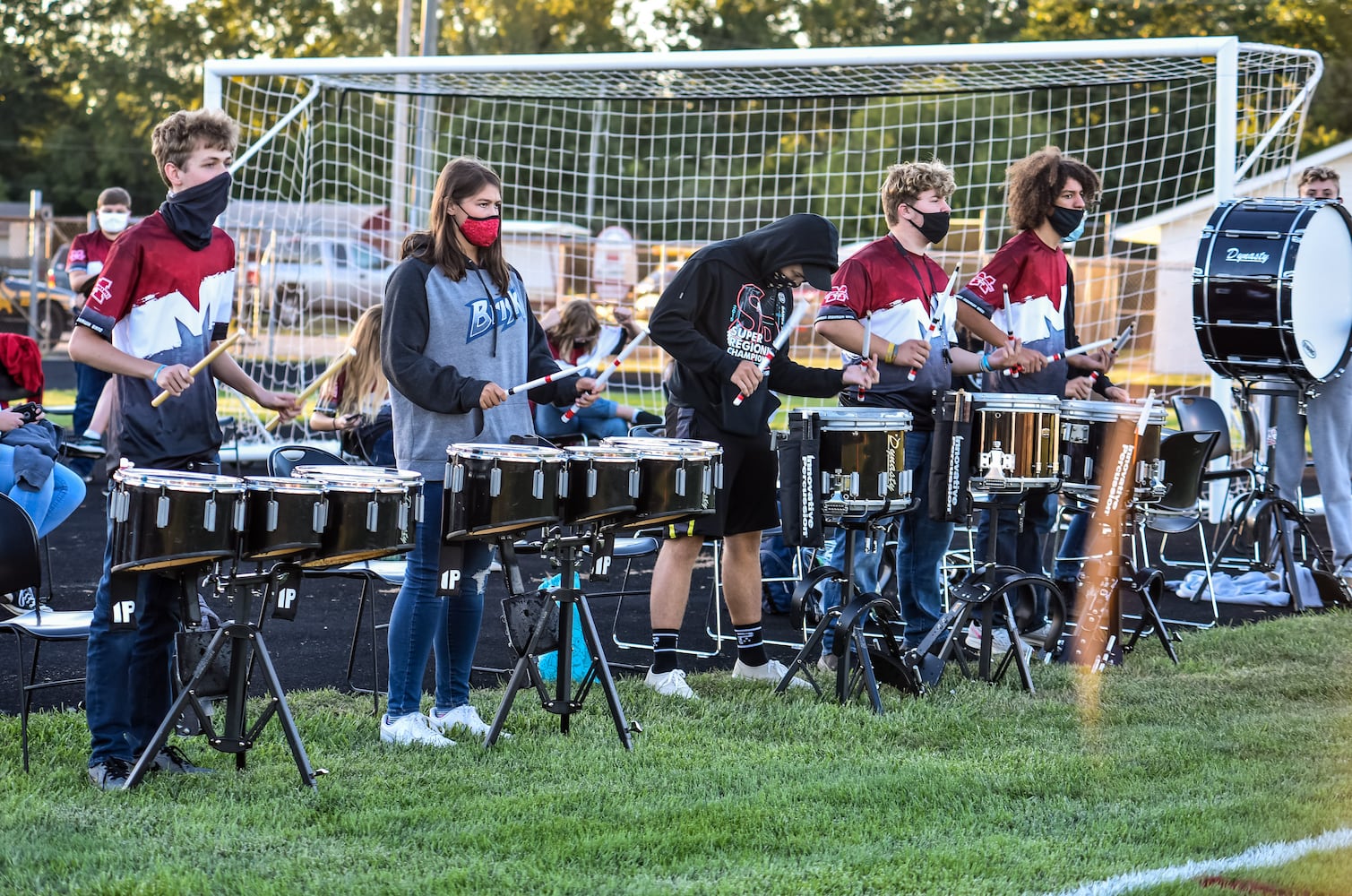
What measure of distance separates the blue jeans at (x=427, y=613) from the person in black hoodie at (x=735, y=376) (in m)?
0.96

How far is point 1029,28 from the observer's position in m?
Answer: 33.2

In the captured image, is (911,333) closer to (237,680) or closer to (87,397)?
(237,680)

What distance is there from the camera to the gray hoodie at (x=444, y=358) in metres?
4.82

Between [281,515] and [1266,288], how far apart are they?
4689mm

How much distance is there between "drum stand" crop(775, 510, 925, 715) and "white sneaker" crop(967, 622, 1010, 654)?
3.12ft

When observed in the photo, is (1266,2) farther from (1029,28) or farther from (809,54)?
(809,54)

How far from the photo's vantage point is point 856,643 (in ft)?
18.4

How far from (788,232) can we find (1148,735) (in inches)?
84.5

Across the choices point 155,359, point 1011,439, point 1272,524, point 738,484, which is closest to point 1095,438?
point 1011,439

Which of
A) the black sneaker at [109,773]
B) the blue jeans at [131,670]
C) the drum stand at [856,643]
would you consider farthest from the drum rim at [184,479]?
the drum stand at [856,643]

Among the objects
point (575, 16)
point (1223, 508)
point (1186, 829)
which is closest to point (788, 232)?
point (1186, 829)

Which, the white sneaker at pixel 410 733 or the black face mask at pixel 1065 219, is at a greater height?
the black face mask at pixel 1065 219

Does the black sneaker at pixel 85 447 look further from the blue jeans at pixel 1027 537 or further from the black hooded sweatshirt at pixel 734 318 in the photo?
the blue jeans at pixel 1027 537

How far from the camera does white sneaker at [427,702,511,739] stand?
5105 millimetres
